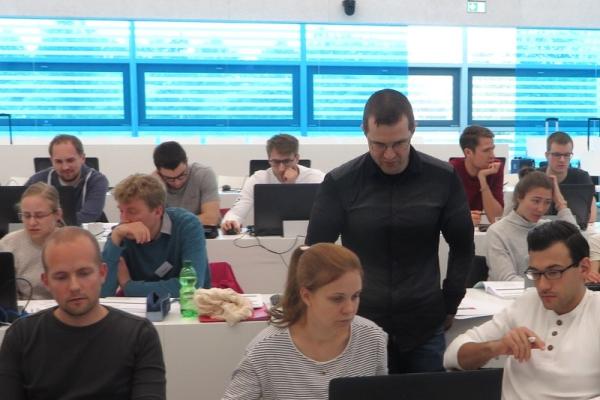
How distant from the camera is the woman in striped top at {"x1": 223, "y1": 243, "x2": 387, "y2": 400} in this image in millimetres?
1909

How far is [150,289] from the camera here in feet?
10.3

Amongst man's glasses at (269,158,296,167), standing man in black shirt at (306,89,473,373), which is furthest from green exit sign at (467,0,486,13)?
standing man in black shirt at (306,89,473,373)

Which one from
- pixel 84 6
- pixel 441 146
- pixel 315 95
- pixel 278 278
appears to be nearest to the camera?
pixel 278 278

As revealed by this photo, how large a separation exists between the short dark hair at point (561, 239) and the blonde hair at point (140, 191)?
5.44ft

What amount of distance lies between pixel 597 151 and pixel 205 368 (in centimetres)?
788

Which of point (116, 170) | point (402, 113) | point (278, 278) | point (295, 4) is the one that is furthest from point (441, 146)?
point (402, 113)

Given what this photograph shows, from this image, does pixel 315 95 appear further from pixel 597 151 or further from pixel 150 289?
pixel 150 289

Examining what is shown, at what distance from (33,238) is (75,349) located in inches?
62.0

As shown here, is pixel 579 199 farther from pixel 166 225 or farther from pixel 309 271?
pixel 309 271

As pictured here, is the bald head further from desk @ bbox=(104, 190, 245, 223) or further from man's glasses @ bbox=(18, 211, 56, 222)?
desk @ bbox=(104, 190, 245, 223)

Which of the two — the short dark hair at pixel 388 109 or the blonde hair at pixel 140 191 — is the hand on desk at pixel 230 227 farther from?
the short dark hair at pixel 388 109

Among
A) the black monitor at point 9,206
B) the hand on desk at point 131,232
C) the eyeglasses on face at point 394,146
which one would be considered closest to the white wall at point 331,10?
the black monitor at point 9,206

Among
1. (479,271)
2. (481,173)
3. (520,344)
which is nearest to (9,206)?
(479,271)

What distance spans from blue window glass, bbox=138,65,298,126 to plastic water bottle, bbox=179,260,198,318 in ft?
23.3
